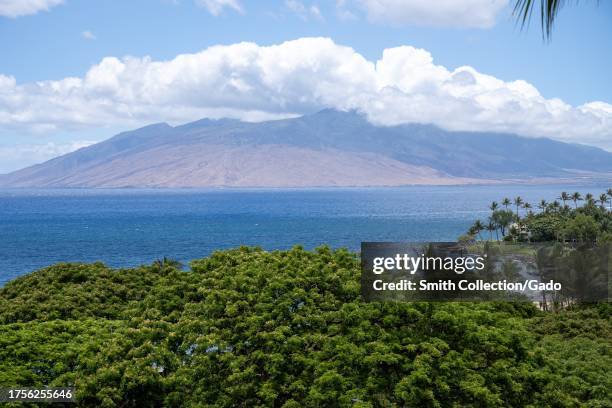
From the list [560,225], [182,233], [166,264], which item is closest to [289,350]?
[166,264]

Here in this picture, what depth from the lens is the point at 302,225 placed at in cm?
16062

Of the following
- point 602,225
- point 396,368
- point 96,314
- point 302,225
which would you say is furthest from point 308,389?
point 302,225

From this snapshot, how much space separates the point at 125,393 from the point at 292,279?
4.73m

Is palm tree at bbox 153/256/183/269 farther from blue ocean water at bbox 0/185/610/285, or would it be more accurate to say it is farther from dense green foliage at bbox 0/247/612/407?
blue ocean water at bbox 0/185/610/285

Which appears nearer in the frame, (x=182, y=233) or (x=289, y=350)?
(x=289, y=350)

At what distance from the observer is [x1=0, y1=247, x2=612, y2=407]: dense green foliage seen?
13492 mm

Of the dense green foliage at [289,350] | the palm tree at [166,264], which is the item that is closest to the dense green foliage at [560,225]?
the palm tree at [166,264]

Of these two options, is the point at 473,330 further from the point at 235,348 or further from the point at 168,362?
the point at 168,362

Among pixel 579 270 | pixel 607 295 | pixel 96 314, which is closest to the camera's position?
pixel 96 314

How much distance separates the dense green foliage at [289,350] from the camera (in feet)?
44.3

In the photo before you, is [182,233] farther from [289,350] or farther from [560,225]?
[289,350]

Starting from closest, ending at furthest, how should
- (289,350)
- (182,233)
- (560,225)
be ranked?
(289,350) → (560,225) → (182,233)

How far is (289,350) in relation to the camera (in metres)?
14.4

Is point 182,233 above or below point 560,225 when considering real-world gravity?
below
